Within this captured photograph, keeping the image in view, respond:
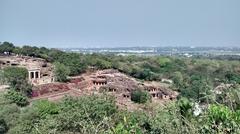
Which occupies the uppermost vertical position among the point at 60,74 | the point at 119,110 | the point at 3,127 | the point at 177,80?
the point at 119,110

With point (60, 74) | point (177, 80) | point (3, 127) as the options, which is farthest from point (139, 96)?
point (3, 127)

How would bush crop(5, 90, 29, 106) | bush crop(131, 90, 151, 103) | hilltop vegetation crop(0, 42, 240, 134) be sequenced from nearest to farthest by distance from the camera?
1. hilltop vegetation crop(0, 42, 240, 134)
2. bush crop(5, 90, 29, 106)
3. bush crop(131, 90, 151, 103)

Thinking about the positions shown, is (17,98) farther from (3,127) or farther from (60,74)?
(60,74)

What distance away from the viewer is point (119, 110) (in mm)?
→ 17219

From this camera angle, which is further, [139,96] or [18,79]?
[139,96]

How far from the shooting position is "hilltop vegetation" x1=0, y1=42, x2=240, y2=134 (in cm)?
518

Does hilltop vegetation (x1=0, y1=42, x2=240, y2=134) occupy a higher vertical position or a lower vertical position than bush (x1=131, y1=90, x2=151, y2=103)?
higher

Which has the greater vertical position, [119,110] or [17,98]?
[119,110]

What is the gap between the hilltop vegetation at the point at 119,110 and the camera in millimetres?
5176

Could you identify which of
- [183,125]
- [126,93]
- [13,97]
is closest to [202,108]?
[183,125]

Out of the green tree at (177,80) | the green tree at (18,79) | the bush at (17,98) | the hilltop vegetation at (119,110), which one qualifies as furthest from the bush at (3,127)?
the green tree at (177,80)

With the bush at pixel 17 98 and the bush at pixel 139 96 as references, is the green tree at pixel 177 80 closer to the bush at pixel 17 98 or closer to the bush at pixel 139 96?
the bush at pixel 139 96

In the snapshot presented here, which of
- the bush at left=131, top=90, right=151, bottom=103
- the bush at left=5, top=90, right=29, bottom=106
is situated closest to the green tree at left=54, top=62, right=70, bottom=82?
the bush at left=131, top=90, right=151, bottom=103

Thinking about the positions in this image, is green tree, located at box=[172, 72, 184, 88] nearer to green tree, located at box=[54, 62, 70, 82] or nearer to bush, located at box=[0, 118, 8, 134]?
green tree, located at box=[54, 62, 70, 82]
